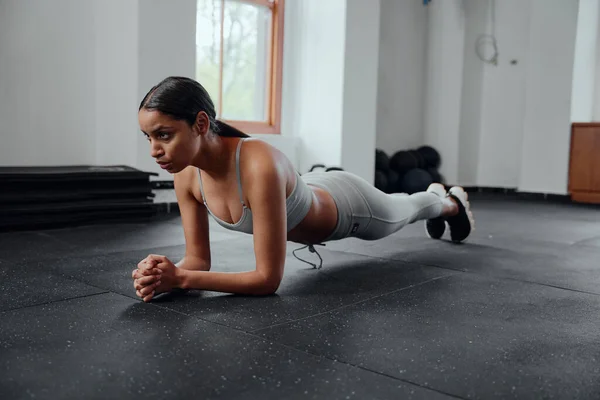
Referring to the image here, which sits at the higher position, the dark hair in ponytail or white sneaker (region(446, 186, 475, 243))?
the dark hair in ponytail

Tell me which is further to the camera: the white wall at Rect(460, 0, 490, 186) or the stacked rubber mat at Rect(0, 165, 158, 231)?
the white wall at Rect(460, 0, 490, 186)

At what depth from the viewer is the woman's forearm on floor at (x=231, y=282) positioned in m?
1.84

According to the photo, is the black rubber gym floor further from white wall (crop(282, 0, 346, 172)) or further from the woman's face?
white wall (crop(282, 0, 346, 172))

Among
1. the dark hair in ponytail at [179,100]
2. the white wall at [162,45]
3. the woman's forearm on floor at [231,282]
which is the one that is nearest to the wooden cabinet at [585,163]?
the white wall at [162,45]

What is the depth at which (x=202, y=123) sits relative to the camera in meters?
1.76

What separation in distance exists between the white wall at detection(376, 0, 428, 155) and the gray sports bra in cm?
487

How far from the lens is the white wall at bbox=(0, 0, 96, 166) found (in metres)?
3.99

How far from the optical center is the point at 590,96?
646 centimetres

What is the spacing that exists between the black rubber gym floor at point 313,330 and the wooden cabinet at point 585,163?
384 cm

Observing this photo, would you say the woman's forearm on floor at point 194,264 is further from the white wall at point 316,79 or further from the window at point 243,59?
the white wall at point 316,79

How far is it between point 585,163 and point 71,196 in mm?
5121

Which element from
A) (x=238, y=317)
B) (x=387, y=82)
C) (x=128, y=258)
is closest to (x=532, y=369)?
(x=238, y=317)

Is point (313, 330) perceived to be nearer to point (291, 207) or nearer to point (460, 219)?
point (291, 207)

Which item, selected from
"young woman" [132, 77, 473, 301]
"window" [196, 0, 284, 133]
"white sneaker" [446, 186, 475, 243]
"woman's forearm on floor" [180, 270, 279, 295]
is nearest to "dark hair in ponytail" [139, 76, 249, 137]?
"young woman" [132, 77, 473, 301]
